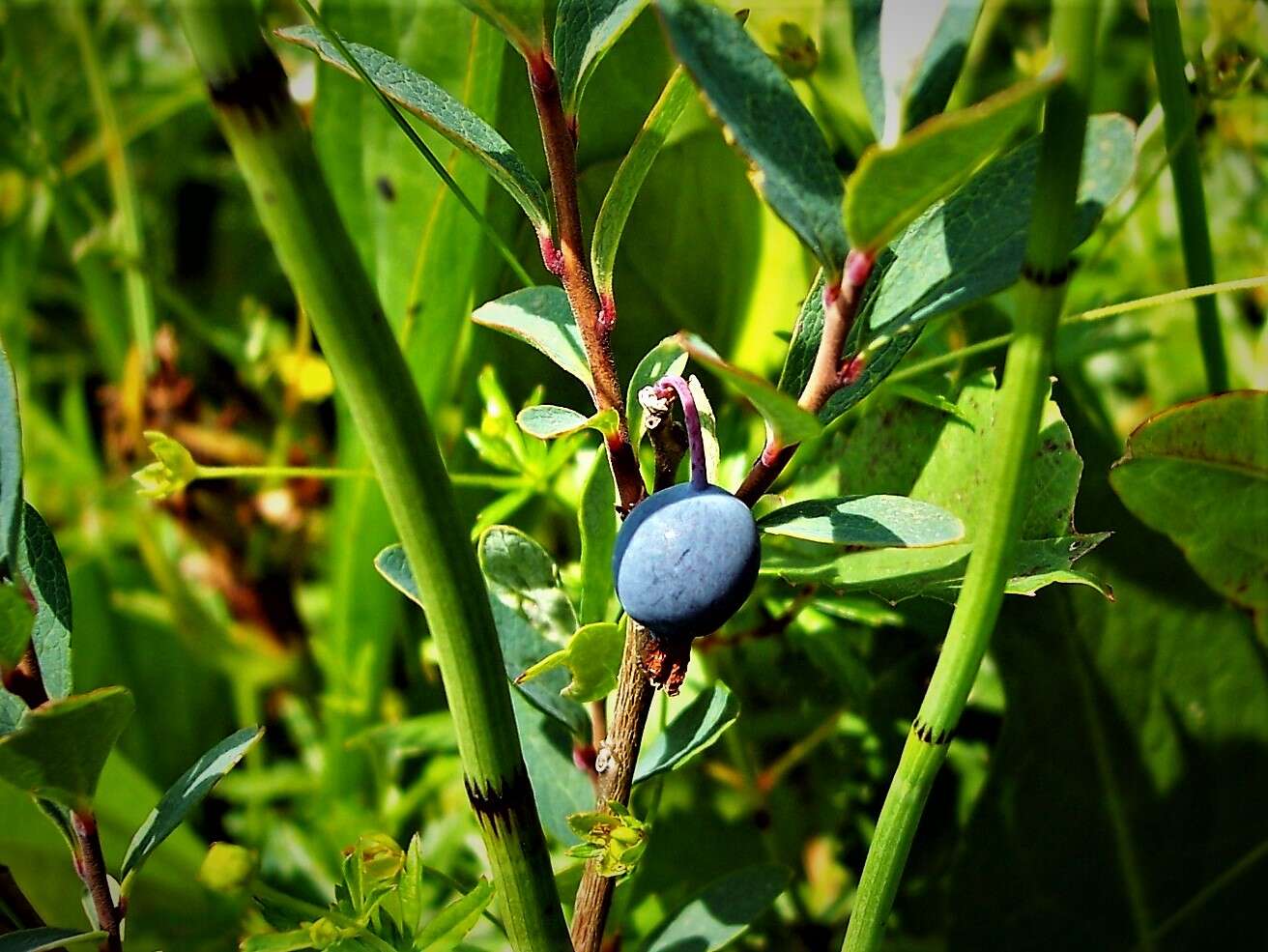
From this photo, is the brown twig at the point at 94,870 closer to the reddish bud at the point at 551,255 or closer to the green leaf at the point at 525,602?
the green leaf at the point at 525,602

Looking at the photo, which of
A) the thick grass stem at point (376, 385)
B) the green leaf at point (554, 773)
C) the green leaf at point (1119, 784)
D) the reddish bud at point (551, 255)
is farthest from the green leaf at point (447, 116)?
the green leaf at point (1119, 784)

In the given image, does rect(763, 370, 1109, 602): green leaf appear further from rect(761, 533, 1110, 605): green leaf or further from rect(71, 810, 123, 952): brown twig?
rect(71, 810, 123, 952): brown twig

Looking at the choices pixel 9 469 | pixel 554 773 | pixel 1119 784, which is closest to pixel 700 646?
pixel 554 773

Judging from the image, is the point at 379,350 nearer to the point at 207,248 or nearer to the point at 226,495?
the point at 226,495

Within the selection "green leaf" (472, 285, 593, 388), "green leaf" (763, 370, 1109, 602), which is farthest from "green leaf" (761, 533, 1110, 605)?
"green leaf" (472, 285, 593, 388)

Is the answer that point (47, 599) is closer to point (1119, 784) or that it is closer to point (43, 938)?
point (43, 938)

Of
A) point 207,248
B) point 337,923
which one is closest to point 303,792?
point 337,923
